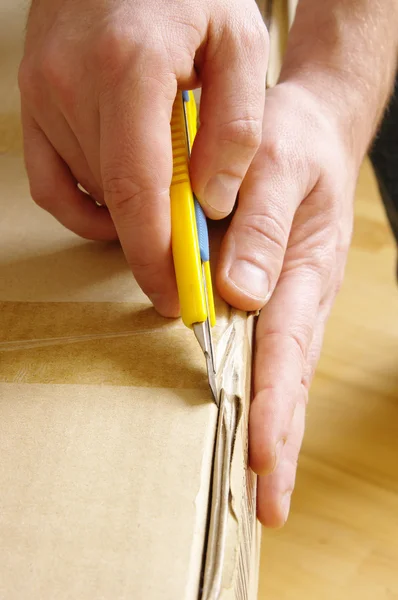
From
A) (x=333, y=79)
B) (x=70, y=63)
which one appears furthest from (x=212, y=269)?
(x=333, y=79)

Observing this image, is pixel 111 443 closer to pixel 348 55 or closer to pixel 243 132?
pixel 243 132

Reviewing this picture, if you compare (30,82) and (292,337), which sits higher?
(30,82)

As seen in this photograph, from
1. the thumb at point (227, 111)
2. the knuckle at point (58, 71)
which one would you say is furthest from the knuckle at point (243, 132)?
the knuckle at point (58, 71)

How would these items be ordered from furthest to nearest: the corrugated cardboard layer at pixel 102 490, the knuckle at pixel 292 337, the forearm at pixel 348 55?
the forearm at pixel 348 55 < the knuckle at pixel 292 337 < the corrugated cardboard layer at pixel 102 490

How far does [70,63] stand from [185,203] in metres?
0.13

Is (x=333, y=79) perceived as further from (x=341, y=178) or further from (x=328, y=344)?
(x=328, y=344)

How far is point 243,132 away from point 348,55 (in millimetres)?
320

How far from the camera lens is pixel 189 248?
1.39 ft

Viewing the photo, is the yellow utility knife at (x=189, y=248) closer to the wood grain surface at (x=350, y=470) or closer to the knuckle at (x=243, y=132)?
the knuckle at (x=243, y=132)

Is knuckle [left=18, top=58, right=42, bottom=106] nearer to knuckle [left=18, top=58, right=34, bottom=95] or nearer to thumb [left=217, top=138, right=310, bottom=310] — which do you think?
knuckle [left=18, top=58, right=34, bottom=95]

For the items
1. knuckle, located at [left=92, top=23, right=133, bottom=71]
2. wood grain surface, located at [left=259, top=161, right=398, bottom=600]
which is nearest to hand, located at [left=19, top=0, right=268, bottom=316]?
knuckle, located at [left=92, top=23, right=133, bottom=71]

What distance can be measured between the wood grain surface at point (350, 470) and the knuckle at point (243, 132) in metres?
0.48

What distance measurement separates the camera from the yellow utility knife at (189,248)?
1.32ft

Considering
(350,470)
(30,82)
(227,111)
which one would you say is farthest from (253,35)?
(350,470)
